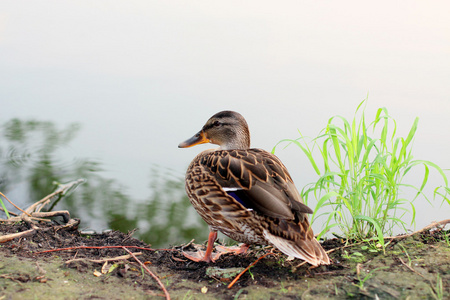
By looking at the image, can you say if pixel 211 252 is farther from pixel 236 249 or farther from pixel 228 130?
pixel 228 130

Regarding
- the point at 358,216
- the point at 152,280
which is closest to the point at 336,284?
the point at 358,216

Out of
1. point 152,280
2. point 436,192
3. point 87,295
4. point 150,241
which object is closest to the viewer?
point 87,295

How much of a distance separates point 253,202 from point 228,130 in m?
1.27

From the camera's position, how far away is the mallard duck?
2.93m

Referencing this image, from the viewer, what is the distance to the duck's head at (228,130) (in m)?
4.08

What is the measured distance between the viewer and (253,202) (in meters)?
3.01

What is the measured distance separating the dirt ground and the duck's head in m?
1.09

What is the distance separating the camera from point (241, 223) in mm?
3102

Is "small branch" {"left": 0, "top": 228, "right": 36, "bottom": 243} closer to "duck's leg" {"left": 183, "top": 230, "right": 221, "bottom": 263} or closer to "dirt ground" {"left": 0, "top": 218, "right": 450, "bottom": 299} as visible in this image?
"dirt ground" {"left": 0, "top": 218, "right": 450, "bottom": 299}

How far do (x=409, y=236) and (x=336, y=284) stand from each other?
3.68 feet

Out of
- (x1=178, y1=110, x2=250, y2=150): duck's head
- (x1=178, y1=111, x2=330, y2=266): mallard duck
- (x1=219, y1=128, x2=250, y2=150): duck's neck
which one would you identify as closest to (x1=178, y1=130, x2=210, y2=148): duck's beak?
(x1=178, y1=110, x2=250, y2=150): duck's head

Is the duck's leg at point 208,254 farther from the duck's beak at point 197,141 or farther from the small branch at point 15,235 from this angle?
the small branch at point 15,235

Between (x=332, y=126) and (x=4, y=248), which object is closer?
(x=4, y=248)

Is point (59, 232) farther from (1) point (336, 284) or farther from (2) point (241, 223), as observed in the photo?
(1) point (336, 284)
